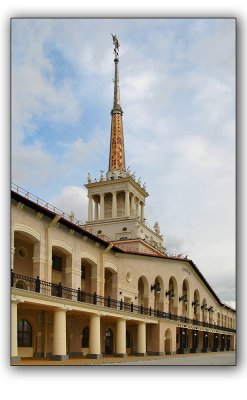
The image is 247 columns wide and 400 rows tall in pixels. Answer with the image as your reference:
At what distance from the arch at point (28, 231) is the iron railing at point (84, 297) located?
1.17 m

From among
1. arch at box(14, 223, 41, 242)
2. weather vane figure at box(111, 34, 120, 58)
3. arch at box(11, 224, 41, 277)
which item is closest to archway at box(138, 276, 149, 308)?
arch at box(11, 224, 41, 277)

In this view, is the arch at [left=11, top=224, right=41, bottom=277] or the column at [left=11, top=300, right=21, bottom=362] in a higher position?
the arch at [left=11, top=224, right=41, bottom=277]

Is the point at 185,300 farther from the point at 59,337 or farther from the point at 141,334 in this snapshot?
the point at 59,337

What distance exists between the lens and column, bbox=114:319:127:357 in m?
17.4

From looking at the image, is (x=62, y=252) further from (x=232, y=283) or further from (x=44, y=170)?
(x=232, y=283)

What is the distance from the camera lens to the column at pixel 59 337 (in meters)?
14.7

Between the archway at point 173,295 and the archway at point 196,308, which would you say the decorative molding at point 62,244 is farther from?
the archway at point 196,308

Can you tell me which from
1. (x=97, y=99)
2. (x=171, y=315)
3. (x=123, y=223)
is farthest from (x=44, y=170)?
(x=123, y=223)

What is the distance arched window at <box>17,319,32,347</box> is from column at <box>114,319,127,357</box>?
9.02ft

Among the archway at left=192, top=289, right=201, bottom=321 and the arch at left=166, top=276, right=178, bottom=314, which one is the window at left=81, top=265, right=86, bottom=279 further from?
the archway at left=192, top=289, right=201, bottom=321

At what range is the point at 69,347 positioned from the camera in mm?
16156

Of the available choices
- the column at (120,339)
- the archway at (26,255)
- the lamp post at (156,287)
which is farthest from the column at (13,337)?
the lamp post at (156,287)
